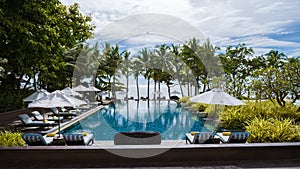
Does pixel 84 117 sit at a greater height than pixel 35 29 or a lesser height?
lesser

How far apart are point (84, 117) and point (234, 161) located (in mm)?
11402

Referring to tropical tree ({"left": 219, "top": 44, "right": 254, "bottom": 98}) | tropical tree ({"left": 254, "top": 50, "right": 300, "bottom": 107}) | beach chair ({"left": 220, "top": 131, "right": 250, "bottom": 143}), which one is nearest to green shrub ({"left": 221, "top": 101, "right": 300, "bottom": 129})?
tropical tree ({"left": 254, "top": 50, "right": 300, "bottom": 107})

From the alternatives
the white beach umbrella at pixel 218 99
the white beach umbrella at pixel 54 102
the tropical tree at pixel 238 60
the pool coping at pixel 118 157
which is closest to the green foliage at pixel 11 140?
the pool coping at pixel 118 157

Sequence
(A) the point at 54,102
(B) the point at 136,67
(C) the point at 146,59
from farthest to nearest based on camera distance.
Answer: (B) the point at 136,67 → (C) the point at 146,59 → (A) the point at 54,102

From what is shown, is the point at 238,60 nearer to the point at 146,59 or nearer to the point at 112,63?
the point at 146,59

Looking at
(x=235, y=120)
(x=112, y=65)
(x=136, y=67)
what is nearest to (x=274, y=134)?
(x=235, y=120)

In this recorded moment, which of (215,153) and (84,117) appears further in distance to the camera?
(84,117)

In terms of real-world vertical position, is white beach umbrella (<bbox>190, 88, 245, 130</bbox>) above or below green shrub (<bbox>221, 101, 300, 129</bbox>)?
above

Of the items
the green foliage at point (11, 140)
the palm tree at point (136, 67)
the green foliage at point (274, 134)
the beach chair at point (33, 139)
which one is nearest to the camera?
the green foliage at point (11, 140)

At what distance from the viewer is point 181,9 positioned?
12.7 metres

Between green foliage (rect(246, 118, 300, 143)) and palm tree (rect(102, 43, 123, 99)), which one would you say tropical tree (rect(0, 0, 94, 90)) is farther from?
palm tree (rect(102, 43, 123, 99))

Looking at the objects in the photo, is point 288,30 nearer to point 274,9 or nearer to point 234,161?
point 274,9

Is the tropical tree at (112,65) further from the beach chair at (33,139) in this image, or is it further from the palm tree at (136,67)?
the beach chair at (33,139)

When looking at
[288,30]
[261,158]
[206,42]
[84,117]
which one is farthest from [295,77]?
[206,42]
